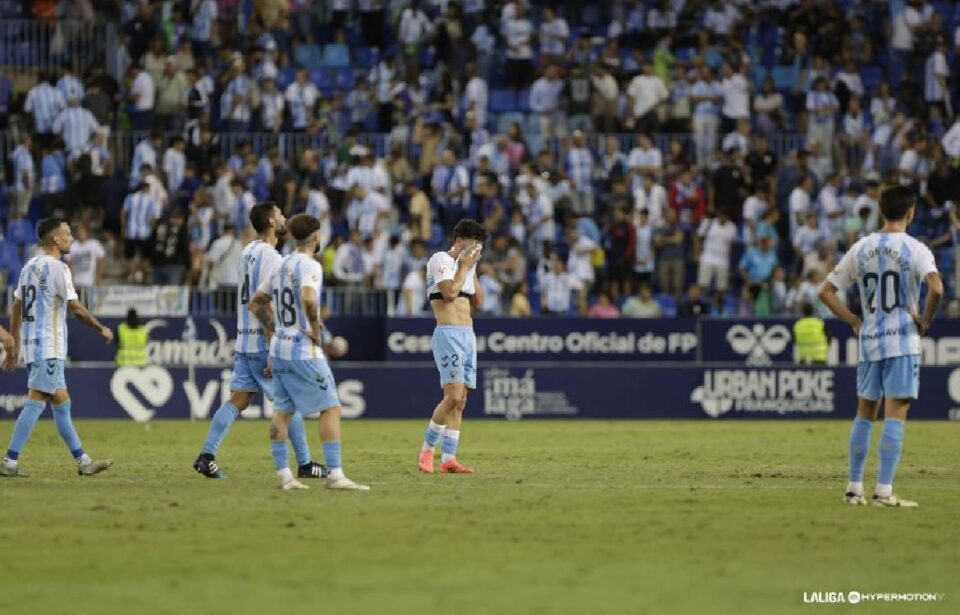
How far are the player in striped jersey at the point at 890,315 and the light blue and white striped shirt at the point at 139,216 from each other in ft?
74.2

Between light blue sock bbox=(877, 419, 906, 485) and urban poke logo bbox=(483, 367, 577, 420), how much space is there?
17914 mm

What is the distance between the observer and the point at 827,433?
27.7 metres

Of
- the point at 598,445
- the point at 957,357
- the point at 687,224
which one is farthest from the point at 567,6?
the point at 598,445

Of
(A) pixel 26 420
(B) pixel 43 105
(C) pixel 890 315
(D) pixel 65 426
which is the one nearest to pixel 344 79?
(B) pixel 43 105

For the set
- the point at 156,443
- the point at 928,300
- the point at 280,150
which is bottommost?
the point at 156,443

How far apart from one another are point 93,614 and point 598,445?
15138 mm

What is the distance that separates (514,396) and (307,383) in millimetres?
16846

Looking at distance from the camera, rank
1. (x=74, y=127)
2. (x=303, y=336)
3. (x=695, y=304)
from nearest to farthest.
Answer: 1. (x=303, y=336)
2. (x=695, y=304)
3. (x=74, y=127)

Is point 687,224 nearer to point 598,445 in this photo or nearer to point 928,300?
point 598,445

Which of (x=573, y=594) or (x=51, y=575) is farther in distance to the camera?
(x=51, y=575)

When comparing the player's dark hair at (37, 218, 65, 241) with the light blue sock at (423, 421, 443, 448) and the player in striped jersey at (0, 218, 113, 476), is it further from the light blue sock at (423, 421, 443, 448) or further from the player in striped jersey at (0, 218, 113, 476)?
the light blue sock at (423, 421, 443, 448)

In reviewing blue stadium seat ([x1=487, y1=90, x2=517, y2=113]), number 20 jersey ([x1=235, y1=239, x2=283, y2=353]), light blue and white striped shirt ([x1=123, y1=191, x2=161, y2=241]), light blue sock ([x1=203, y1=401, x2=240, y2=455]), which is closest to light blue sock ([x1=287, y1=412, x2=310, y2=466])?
light blue sock ([x1=203, y1=401, x2=240, y2=455])

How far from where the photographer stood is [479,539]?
41.6 ft

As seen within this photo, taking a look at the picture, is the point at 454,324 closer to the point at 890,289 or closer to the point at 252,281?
the point at 252,281
